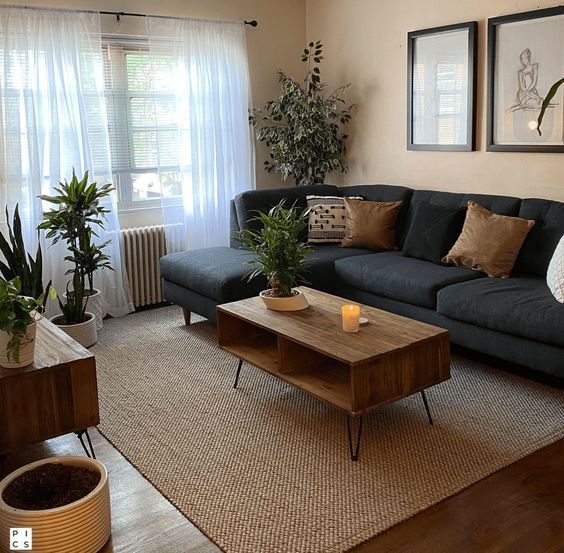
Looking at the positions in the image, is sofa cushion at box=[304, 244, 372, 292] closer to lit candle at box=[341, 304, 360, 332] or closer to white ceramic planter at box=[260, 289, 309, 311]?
white ceramic planter at box=[260, 289, 309, 311]

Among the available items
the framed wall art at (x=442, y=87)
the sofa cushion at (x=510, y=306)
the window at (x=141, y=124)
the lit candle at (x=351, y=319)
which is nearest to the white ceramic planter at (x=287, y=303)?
the lit candle at (x=351, y=319)

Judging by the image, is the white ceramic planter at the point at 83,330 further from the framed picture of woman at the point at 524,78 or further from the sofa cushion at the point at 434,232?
the framed picture of woman at the point at 524,78

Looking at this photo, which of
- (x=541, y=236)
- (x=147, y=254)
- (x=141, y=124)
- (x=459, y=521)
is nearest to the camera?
(x=459, y=521)

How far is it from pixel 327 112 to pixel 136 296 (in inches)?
79.6

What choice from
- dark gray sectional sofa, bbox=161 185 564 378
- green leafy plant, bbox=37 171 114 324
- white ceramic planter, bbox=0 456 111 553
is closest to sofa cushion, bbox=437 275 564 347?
dark gray sectional sofa, bbox=161 185 564 378

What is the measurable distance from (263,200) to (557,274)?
7.35ft

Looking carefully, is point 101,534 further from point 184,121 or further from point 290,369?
point 184,121

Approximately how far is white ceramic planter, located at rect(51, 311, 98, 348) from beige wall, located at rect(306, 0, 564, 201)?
96.5 inches

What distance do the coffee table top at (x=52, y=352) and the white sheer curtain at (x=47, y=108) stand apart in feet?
5.68

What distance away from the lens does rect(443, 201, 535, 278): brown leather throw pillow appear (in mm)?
3881

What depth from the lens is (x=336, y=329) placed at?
3.08m

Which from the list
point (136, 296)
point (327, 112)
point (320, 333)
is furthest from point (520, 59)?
point (136, 296)

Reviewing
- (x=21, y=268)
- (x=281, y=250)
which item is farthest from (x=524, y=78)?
(x=21, y=268)

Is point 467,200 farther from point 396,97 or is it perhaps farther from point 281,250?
point 281,250
